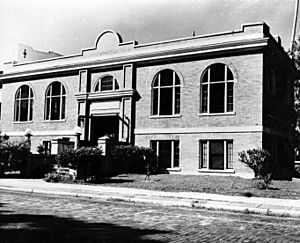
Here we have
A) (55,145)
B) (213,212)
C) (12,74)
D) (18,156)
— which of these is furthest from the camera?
(12,74)

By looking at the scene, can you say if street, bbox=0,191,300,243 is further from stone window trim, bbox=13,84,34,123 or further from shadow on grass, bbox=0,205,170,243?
stone window trim, bbox=13,84,34,123

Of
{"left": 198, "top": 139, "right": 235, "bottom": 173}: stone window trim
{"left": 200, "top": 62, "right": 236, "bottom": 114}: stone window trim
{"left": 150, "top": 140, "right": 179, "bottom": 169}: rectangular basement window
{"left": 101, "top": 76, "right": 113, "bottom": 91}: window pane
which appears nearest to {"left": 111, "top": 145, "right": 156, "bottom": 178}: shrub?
{"left": 150, "top": 140, "right": 179, "bottom": 169}: rectangular basement window

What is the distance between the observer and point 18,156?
21.4 metres

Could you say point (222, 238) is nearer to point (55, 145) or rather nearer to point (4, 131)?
point (55, 145)

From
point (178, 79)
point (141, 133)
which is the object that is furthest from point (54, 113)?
point (178, 79)

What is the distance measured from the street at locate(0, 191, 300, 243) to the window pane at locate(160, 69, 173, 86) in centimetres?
1396

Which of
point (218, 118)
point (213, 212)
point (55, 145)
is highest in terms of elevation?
point (218, 118)

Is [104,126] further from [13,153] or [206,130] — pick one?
[206,130]

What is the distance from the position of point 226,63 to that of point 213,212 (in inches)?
524

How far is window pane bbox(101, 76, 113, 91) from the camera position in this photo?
26.7m

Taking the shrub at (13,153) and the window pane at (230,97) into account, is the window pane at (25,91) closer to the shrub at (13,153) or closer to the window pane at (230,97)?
the shrub at (13,153)

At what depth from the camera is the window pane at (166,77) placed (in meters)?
24.5

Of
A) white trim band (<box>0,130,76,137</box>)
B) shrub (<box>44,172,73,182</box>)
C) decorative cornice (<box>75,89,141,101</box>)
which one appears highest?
decorative cornice (<box>75,89,141,101</box>)

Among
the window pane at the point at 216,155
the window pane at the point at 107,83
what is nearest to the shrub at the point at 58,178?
the window pane at the point at 216,155
